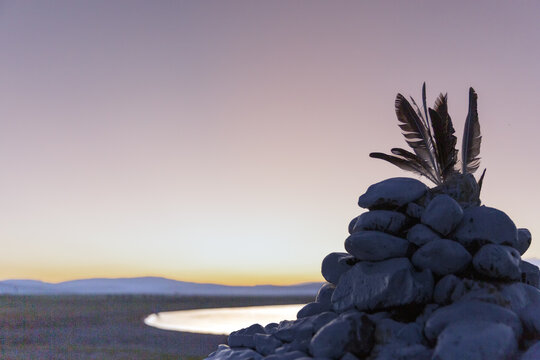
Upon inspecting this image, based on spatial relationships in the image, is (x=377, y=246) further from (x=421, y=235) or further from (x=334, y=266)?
(x=334, y=266)

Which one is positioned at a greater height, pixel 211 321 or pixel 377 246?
pixel 377 246

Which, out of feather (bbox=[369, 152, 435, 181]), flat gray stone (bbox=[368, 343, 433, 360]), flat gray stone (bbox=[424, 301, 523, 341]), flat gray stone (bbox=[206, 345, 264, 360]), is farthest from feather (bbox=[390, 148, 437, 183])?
flat gray stone (bbox=[206, 345, 264, 360])

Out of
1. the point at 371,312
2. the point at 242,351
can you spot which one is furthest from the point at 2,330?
the point at 371,312

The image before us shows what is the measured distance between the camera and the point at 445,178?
11328 mm

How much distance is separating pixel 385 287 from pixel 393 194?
1.90m

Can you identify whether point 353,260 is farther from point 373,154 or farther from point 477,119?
point 477,119

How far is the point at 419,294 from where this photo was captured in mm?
8562

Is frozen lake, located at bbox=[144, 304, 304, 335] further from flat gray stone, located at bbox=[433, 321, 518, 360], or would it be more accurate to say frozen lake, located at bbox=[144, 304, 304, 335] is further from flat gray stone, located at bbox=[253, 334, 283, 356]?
flat gray stone, located at bbox=[433, 321, 518, 360]

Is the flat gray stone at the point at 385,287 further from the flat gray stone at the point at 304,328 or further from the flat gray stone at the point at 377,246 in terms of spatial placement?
the flat gray stone at the point at 304,328

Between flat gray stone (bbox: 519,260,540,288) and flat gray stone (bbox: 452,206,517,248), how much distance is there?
94 cm

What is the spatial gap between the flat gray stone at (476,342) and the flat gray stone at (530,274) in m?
2.68

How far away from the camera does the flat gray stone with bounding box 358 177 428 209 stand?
9.64 m

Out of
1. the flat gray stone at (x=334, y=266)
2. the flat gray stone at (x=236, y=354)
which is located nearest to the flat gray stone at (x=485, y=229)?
the flat gray stone at (x=334, y=266)

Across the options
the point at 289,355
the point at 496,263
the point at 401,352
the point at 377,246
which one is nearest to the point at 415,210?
the point at 377,246
